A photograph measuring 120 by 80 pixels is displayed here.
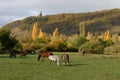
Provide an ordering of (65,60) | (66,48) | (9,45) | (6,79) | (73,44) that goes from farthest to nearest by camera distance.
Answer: (73,44) < (66,48) < (9,45) < (65,60) < (6,79)

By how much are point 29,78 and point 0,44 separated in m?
69.1

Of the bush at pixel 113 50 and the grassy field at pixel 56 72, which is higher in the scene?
the grassy field at pixel 56 72

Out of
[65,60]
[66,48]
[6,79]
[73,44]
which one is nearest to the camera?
[6,79]

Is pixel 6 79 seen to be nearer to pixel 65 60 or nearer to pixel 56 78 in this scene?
pixel 56 78

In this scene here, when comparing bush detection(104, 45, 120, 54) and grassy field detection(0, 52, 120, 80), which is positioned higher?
grassy field detection(0, 52, 120, 80)

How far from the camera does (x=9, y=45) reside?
90438mm

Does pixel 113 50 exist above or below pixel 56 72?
below

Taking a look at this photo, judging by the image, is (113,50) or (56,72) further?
(113,50)

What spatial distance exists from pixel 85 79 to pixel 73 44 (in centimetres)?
11088

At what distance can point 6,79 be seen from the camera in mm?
21938

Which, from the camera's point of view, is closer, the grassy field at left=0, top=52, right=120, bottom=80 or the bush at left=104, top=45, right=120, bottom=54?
the grassy field at left=0, top=52, right=120, bottom=80

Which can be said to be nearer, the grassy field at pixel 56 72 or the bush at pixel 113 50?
the grassy field at pixel 56 72

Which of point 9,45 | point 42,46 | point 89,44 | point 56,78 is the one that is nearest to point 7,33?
point 9,45

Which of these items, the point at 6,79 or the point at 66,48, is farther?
the point at 66,48
